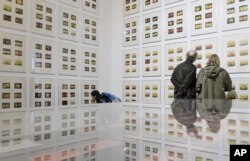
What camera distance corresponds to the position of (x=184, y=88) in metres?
3.37

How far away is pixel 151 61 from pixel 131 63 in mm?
592

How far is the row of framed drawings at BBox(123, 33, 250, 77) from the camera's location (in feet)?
12.6

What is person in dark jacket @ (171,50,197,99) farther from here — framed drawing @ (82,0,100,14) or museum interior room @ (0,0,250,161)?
framed drawing @ (82,0,100,14)

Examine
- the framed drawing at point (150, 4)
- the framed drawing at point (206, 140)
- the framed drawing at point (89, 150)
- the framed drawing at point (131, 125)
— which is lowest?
the framed drawing at point (131, 125)

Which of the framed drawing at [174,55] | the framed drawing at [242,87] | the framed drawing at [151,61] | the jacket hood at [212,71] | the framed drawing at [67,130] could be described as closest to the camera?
the framed drawing at [67,130]

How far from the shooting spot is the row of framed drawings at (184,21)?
390 centimetres

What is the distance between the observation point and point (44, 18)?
451cm

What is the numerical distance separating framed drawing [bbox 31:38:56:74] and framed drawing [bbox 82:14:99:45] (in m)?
0.87

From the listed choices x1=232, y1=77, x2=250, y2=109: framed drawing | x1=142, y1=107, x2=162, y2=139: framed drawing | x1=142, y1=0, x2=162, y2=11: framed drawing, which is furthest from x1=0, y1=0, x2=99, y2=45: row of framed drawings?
x1=142, y1=107, x2=162, y2=139: framed drawing

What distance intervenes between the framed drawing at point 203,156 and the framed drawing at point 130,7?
5.28 meters

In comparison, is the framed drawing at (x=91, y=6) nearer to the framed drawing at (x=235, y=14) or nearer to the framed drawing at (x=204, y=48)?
the framed drawing at (x=204, y=48)

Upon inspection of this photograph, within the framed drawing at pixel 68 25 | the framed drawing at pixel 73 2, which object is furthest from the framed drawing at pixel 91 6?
the framed drawing at pixel 68 25

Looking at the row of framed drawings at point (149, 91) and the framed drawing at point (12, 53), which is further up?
the framed drawing at point (12, 53)

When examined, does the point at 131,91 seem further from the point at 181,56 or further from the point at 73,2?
the point at 73,2
